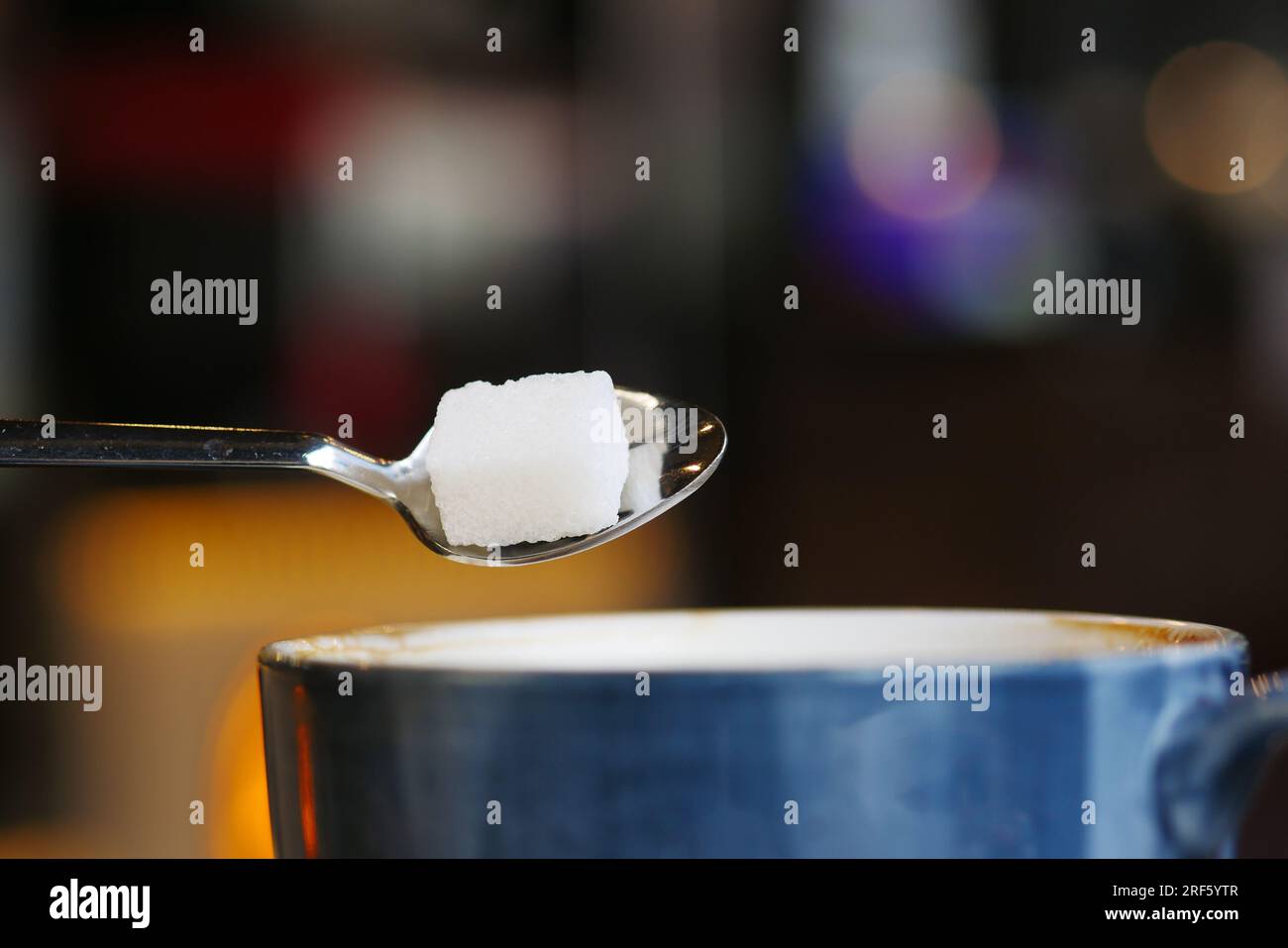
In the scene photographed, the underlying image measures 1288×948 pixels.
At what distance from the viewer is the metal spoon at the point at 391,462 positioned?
0.28 metres

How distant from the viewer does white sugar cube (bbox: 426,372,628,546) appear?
0.32 metres

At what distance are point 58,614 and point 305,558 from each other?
22 cm

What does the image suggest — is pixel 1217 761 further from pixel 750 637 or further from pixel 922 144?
pixel 922 144

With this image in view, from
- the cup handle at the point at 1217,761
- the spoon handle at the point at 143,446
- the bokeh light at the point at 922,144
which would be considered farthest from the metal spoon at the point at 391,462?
the bokeh light at the point at 922,144

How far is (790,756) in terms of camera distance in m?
0.22

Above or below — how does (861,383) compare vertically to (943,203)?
below

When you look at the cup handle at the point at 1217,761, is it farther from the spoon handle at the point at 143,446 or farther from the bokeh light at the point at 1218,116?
the bokeh light at the point at 1218,116

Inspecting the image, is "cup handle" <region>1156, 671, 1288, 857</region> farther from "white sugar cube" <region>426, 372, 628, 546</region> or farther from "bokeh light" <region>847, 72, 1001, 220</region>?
"bokeh light" <region>847, 72, 1001, 220</region>

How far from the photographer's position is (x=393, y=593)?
1.27 metres

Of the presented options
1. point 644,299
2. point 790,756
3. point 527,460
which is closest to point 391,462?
point 527,460

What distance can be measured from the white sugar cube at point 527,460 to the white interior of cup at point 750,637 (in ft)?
0.08

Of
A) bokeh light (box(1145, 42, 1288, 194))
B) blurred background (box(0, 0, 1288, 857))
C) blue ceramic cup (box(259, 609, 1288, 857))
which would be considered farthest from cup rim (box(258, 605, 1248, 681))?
bokeh light (box(1145, 42, 1288, 194))
